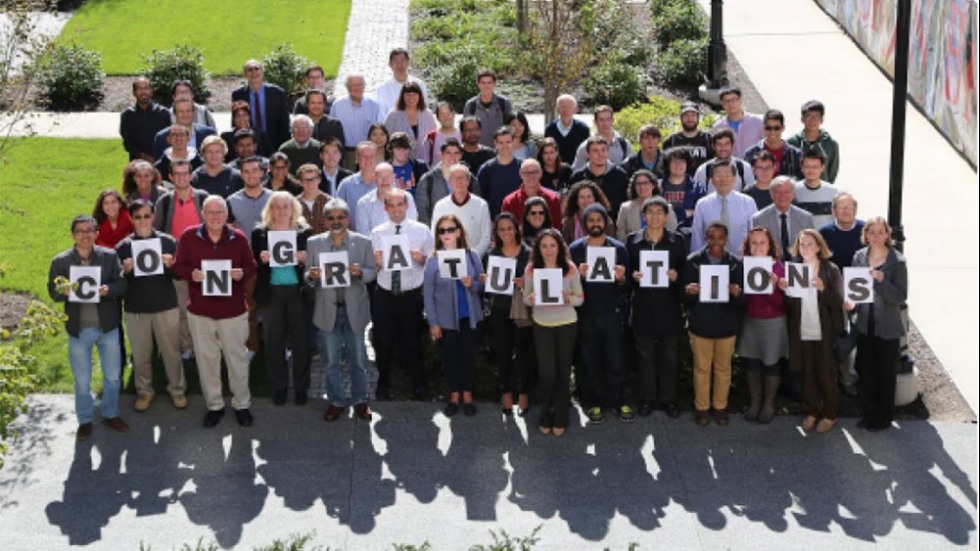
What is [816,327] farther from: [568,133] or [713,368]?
[568,133]

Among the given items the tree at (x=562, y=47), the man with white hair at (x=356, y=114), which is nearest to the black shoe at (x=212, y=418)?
the man with white hair at (x=356, y=114)

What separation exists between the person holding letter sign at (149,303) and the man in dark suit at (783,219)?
5.25 meters

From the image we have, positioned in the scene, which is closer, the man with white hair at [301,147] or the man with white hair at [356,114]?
the man with white hair at [301,147]

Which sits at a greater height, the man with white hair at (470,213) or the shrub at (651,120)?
the shrub at (651,120)

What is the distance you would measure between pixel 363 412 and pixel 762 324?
3581mm

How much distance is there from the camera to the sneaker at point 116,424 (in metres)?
13.2

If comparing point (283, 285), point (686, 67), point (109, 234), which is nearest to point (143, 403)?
point (109, 234)

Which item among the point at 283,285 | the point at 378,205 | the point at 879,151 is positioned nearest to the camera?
the point at 283,285

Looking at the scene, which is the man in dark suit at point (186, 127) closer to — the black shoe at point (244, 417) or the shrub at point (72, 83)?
the black shoe at point (244, 417)

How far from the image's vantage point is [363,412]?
13422mm

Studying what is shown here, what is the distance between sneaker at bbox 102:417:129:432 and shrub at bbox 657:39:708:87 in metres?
14.0

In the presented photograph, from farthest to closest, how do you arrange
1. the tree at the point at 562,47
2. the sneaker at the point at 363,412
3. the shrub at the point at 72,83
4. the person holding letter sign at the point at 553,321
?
the shrub at the point at 72,83 → the tree at the point at 562,47 → the sneaker at the point at 363,412 → the person holding letter sign at the point at 553,321

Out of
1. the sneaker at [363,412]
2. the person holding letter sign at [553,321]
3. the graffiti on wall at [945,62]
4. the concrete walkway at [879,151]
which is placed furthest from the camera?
the graffiti on wall at [945,62]

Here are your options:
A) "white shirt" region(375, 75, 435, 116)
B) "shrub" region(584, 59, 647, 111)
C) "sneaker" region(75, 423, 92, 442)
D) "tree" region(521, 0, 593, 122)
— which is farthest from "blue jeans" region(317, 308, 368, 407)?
"shrub" region(584, 59, 647, 111)
